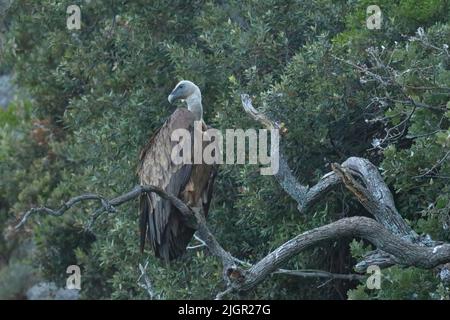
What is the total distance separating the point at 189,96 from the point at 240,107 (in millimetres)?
577

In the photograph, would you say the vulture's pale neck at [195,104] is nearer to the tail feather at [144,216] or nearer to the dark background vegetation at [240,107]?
the dark background vegetation at [240,107]

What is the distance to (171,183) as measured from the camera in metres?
11.0

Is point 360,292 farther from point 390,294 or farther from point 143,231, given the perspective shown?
point 143,231

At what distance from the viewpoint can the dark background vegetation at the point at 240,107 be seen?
33.2 ft

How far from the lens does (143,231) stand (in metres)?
10.7

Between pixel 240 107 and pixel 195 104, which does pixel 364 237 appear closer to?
pixel 195 104

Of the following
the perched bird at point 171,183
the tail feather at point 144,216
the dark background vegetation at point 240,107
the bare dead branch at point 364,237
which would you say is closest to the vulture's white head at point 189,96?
the perched bird at point 171,183

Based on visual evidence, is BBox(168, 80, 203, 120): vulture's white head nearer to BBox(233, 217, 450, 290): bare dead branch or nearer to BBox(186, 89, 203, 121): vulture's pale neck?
BBox(186, 89, 203, 121): vulture's pale neck

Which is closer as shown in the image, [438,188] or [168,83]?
[438,188]

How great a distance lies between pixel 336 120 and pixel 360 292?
76.3 inches
